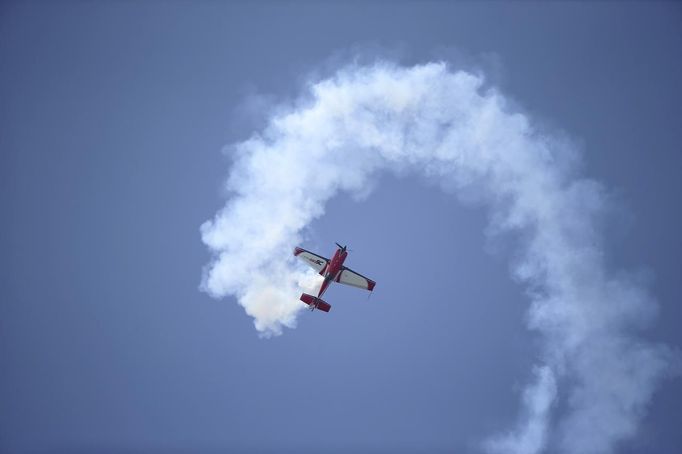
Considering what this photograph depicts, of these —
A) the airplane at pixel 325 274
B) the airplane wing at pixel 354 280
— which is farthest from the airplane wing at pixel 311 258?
the airplane wing at pixel 354 280

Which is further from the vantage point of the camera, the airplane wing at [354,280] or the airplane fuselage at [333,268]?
the airplane wing at [354,280]

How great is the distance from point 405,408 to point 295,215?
→ 4711cm

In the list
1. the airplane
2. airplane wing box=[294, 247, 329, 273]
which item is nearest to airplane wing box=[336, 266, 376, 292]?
the airplane

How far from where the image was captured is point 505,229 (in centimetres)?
6638

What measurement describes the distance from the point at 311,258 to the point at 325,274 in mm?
2550

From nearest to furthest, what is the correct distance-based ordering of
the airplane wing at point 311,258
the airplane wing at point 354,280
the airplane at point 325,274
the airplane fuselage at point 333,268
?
the airplane fuselage at point 333,268, the airplane at point 325,274, the airplane wing at point 311,258, the airplane wing at point 354,280

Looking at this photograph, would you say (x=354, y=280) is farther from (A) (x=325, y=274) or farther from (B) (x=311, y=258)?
(B) (x=311, y=258)

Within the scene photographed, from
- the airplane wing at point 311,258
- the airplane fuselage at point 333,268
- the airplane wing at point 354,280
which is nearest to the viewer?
the airplane fuselage at point 333,268

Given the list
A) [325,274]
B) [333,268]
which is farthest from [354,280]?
[333,268]

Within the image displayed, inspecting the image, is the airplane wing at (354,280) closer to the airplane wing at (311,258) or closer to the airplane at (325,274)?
the airplane at (325,274)

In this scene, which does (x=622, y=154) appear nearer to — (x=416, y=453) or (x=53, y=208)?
(x=416, y=453)

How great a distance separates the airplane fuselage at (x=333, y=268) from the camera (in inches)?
1879

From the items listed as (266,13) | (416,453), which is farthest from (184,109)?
(416,453)

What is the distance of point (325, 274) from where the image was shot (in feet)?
164
